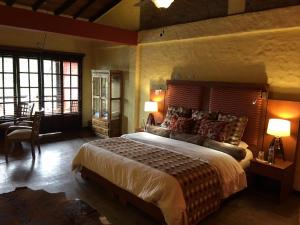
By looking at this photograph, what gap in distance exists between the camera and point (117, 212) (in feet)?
9.52

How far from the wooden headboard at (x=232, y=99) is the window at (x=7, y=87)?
391 cm

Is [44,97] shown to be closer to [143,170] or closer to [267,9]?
[143,170]

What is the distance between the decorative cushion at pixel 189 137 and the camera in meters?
3.75

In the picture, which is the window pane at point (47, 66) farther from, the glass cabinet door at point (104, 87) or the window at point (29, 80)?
the glass cabinet door at point (104, 87)

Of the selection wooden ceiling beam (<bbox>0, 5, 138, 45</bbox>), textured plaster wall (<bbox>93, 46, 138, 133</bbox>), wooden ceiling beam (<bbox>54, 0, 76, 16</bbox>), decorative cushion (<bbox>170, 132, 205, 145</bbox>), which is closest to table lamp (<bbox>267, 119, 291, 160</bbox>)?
decorative cushion (<bbox>170, 132, 205, 145</bbox>)

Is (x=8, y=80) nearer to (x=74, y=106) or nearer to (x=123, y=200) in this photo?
(x=74, y=106)

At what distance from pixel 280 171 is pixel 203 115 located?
1.50 metres

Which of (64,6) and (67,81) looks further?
(67,81)

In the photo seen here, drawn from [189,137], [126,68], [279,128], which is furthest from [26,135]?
[279,128]

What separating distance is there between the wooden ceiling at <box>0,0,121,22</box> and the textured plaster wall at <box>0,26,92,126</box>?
57 cm

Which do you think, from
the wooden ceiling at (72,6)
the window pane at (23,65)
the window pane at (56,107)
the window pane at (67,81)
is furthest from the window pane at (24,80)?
the wooden ceiling at (72,6)

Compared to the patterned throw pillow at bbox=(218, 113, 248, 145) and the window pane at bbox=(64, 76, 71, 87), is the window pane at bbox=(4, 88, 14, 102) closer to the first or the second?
the window pane at bbox=(64, 76, 71, 87)

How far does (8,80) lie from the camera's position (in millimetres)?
5812

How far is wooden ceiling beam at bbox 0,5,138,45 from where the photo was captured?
3805 mm
